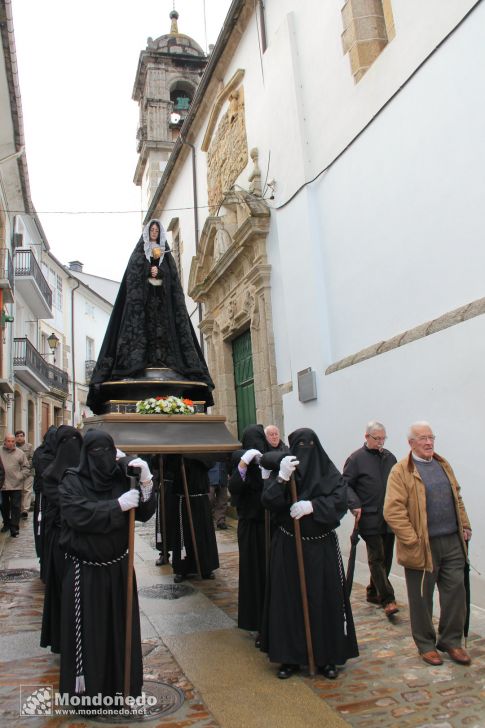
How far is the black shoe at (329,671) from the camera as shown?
3787mm

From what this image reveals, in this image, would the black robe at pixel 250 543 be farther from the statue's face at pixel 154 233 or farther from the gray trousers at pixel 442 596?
the statue's face at pixel 154 233

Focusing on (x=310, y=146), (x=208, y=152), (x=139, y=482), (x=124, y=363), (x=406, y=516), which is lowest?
(x=406, y=516)

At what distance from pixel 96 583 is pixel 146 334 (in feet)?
8.82

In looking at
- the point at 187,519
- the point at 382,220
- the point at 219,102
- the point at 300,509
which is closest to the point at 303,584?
the point at 300,509

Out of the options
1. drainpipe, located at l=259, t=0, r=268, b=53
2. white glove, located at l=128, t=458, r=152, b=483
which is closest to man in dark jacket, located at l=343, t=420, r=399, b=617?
white glove, located at l=128, t=458, r=152, b=483

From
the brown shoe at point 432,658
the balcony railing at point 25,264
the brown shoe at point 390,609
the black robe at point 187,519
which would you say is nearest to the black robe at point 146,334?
the black robe at point 187,519

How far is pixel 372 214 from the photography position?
22.5ft

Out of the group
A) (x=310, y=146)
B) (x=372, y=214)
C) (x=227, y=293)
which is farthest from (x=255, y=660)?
(x=227, y=293)

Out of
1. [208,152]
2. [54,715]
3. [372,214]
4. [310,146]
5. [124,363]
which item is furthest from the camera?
[208,152]

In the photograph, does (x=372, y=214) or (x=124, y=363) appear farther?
(x=372, y=214)

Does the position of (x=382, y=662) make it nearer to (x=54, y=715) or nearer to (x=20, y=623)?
(x=54, y=715)

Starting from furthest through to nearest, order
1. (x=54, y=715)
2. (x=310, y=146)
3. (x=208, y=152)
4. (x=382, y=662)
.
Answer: (x=208, y=152) < (x=310, y=146) < (x=382, y=662) < (x=54, y=715)

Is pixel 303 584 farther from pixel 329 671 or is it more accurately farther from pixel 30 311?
pixel 30 311

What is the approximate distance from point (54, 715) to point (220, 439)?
2.29 meters
